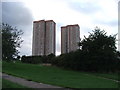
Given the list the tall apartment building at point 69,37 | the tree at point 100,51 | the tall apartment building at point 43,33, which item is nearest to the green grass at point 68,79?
the tree at point 100,51

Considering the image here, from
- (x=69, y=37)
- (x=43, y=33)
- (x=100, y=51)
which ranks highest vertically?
(x=43, y=33)

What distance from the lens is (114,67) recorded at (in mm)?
34312

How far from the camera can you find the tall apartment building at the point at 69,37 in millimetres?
50469

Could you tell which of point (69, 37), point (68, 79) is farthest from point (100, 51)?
point (69, 37)

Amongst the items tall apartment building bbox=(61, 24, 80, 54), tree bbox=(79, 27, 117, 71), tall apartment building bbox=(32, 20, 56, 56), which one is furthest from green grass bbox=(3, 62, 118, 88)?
tall apartment building bbox=(32, 20, 56, 56)

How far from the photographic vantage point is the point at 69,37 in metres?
52.2

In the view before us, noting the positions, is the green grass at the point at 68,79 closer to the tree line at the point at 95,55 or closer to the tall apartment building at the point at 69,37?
the tree line at the point at 95,55

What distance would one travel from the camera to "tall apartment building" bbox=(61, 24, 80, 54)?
50469mm

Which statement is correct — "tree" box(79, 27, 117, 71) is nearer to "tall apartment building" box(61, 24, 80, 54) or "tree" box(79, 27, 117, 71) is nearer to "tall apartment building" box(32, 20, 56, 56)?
"tall apartment building" box(61, 24, 80, 54)

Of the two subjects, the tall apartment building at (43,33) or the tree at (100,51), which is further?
the tall apartment building at (43,33)

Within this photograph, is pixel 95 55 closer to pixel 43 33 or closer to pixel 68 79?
pixel 68 79

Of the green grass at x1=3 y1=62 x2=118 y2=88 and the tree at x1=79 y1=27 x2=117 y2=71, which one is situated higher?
the tree at x1=79 y1=27 x2=117 y2=71

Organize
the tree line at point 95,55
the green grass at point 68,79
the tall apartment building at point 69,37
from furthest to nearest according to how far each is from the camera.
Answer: the tall apartment building at point 69,37, the tree line at point 95,55, the green grass at point 68,79

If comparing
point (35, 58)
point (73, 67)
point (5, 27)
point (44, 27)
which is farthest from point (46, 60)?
point (5, 27)
